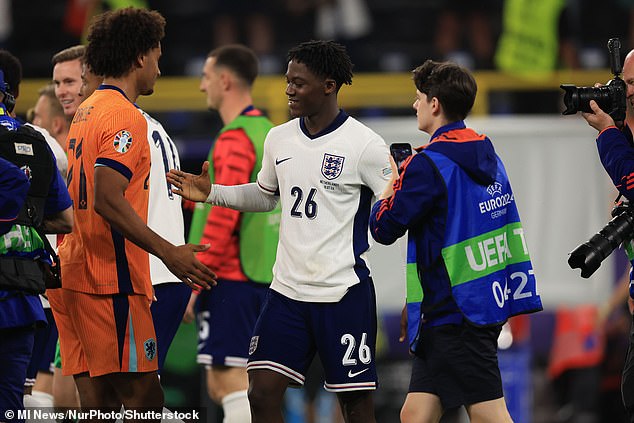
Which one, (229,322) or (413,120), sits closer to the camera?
(229,322)

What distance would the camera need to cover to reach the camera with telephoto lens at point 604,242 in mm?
4863

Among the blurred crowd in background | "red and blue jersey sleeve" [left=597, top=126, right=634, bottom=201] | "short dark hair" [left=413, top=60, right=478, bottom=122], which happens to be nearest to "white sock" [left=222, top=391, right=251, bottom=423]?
"short dark hair" [left=413, top=60, right=478, bottom=122]

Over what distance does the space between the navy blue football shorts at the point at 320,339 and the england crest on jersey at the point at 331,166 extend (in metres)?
0.51

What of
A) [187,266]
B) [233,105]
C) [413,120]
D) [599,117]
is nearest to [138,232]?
[187,266]

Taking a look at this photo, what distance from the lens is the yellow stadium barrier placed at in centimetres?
1045

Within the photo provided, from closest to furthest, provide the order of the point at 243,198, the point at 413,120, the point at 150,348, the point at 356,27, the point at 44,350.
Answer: the point at 150,348 < the point at 243,198 < the point at 44,350 < the point at 413,120 < the point at 356,27

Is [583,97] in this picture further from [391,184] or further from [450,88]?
[391,184]

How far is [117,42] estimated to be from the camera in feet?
17.3

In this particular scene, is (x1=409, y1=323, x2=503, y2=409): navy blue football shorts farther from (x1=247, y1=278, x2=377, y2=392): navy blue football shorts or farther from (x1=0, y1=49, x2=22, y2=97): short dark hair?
(x1=0, y1=49, x2=22, y2=97): short dark hair

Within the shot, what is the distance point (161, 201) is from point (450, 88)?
4.65ft

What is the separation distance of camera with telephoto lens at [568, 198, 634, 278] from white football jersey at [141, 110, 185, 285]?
1.82 metres

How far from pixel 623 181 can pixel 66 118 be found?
11.0ft

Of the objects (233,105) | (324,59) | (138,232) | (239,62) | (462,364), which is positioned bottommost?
(462,364)

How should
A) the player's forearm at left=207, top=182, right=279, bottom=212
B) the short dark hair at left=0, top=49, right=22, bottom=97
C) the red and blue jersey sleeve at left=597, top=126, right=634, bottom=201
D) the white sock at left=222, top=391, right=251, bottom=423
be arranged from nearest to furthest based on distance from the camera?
the red and blue jersey sleeve at left=597, top=126, right=634, bottom=201
the player's forearm at left=207, top=182, right=279, bottom=212
the short dark hair at left=0, top=49, right=22, bottom=97
the white sock at left=222, top=391, right=251, bottom=423
